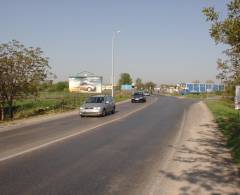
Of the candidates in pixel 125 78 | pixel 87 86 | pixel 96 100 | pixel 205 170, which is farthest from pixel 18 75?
pixel 125 78

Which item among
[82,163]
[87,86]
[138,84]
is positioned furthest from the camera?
[138,84]

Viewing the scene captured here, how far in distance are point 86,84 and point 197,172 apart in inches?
2560

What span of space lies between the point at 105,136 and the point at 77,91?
59.0m

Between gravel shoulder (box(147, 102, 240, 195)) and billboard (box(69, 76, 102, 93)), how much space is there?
59170 millimetres

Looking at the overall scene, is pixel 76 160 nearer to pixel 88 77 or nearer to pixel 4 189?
pixel 4 189

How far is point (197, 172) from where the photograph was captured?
9.03m

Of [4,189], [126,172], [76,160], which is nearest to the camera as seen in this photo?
[4,189]

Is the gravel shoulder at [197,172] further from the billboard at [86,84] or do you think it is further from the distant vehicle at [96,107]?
the billboard at [86,84]

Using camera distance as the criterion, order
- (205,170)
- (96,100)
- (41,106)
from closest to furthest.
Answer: (205,170)
(96,100)
(41,106)

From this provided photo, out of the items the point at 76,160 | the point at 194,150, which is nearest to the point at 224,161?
the point at 194,150

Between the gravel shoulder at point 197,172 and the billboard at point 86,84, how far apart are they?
2330 inches

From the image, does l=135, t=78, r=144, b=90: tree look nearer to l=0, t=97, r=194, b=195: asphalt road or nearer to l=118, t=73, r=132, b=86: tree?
l=118, t=73, r=132, b=86: tree

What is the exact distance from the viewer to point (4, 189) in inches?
281

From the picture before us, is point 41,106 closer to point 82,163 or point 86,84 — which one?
point 86,84
